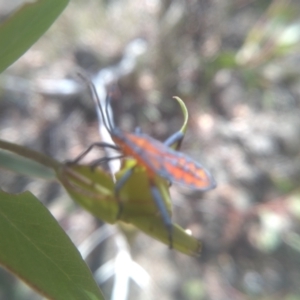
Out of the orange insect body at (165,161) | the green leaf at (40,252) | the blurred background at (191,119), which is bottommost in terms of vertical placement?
the blurred background at (191,119)

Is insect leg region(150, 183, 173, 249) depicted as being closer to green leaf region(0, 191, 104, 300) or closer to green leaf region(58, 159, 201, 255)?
green leaf region(58, 159, 201, 255)

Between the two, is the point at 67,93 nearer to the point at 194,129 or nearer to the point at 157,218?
the point at 194,129

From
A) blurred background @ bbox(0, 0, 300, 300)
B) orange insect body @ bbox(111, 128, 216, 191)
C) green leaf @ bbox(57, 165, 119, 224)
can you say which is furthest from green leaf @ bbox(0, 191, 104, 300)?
blurred background @ bbox(0, 0, 300, 300)

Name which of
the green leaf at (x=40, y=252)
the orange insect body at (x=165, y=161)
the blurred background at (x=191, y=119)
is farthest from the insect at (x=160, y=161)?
the blurred background at (x=191, y=119)

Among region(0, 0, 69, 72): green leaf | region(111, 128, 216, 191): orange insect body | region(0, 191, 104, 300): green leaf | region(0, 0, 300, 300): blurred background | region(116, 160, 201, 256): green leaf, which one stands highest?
region(0, 0, 69, 72): green leaf

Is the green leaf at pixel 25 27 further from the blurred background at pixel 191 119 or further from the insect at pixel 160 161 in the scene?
the blurred background at pixel 191 119

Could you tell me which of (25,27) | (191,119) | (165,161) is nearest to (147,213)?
(165,161)

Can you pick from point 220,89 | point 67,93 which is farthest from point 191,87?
point 67,93
